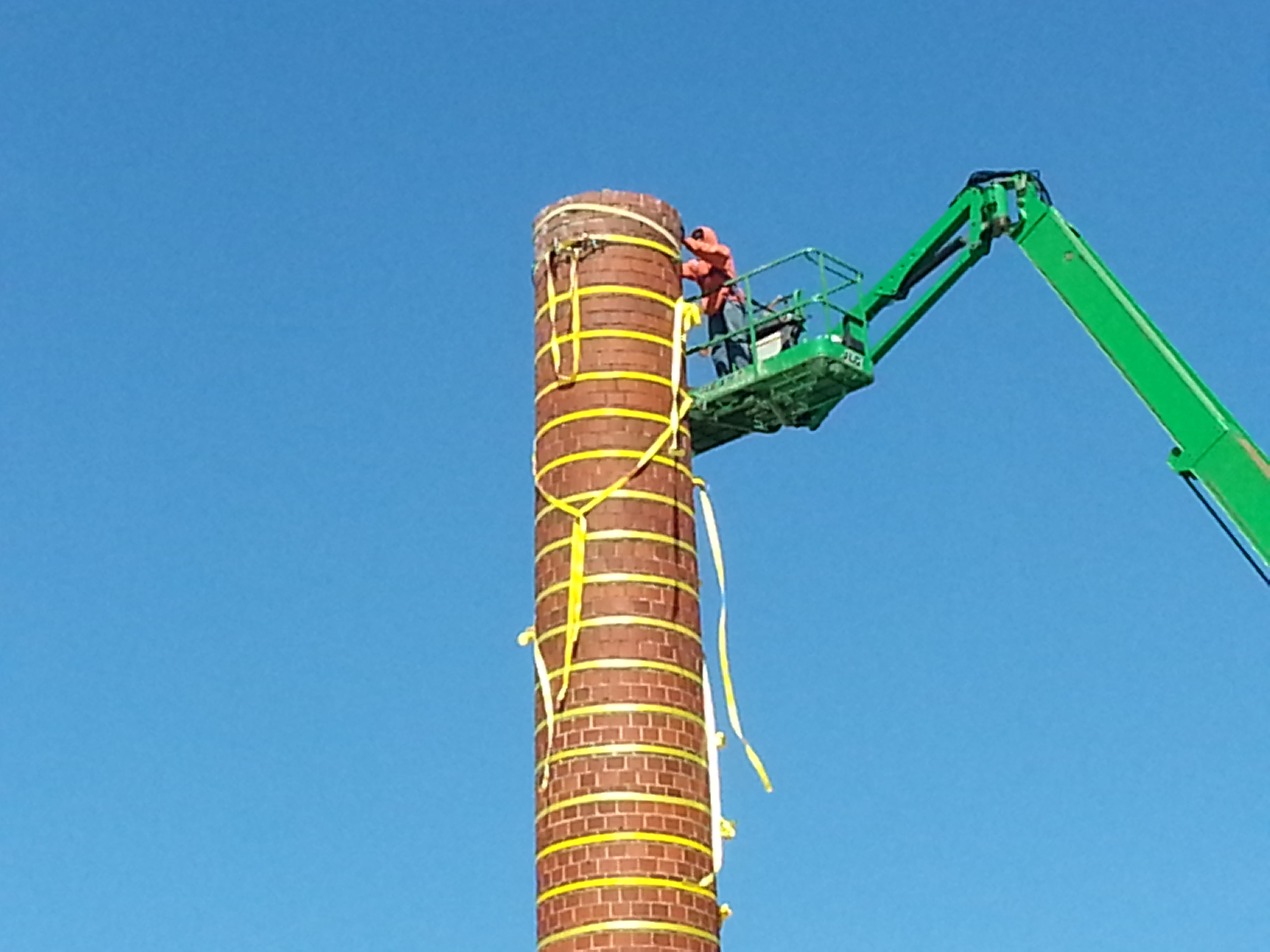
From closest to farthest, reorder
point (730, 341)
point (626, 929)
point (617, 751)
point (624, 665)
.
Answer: point (626, 929)
point (617, 751)
point (624, 665)
point (730, 341)

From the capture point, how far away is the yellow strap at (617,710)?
80.3ft

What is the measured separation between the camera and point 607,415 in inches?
1019

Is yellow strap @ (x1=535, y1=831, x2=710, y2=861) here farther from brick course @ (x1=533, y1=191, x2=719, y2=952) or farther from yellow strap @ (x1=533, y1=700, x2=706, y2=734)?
yellow strap @ (x1=533, y1=700, x2=706, y2=734)

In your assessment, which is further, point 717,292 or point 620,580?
point 717,292

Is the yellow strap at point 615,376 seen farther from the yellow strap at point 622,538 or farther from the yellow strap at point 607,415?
the yellow strap at point 622,538

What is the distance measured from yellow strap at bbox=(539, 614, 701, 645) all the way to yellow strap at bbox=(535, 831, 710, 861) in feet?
8.21

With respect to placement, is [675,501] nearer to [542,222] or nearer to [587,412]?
[587,412]

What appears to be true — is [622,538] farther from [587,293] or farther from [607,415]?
[587,293]

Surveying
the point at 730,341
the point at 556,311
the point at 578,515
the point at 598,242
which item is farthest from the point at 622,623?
the point at 598,242

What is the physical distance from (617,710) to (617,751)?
51 centimetres

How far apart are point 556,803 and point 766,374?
20.6 ft

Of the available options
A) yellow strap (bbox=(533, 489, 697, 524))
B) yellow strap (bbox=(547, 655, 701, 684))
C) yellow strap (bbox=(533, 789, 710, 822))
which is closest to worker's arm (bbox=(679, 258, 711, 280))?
yellow strap (bbox=(533, 489, 697, 524))

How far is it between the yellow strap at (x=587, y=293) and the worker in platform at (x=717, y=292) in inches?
46.2

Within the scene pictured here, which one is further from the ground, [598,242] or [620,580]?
[598,242]
